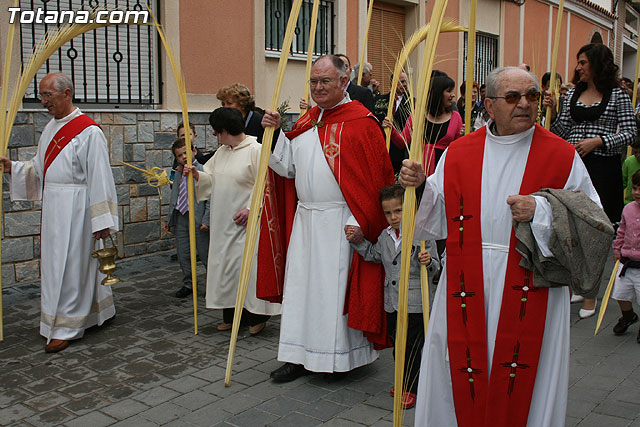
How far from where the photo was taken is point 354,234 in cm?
434

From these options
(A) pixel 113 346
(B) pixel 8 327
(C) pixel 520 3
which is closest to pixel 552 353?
(A) pixel 113 346

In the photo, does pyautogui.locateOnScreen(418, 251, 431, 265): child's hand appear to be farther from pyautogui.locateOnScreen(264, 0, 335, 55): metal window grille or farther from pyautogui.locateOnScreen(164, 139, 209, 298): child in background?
pyautogui.locateOnScreen(264, 0, 335, 55): metal window grille

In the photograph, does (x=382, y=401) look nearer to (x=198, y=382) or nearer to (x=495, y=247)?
(x=198, y=382)

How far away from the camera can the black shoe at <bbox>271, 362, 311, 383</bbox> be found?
4.52 meters

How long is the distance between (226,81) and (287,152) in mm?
5102

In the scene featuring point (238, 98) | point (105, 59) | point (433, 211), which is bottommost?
point (433, 211)

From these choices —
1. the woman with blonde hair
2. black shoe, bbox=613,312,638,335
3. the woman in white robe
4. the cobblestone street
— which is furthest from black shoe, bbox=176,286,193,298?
black shoe, bbox=613,312,638,335

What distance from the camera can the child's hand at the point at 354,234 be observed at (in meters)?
4.34

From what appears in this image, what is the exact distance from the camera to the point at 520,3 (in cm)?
1703

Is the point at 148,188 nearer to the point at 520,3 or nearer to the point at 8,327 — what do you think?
the point at 8,327

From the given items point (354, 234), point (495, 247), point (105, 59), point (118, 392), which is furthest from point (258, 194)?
point (105, 59)

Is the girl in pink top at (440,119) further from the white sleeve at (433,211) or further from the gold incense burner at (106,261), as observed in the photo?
the white sleeve at (433,211)

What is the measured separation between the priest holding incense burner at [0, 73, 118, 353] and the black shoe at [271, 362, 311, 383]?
1827mm

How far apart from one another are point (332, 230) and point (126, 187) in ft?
14.4
